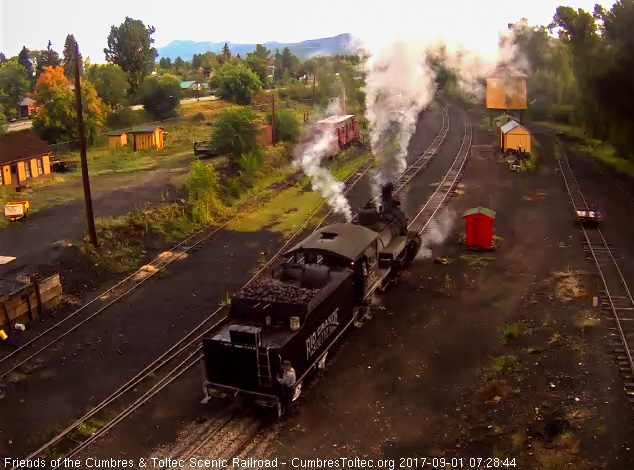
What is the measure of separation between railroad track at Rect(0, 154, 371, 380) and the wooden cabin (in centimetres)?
1665

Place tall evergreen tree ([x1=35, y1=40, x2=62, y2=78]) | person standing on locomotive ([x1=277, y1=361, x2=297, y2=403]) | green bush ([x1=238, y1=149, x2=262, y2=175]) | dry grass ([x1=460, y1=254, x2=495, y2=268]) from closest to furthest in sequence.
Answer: person standing on locomotive ([x1=277, y1=361, x2=297, y2=403]) → dry grass ([x1=460, y1=254, x2=495, y2=268]) → green bush ([x1=238, y1=149, x2=262, y2=175]) → tall evergreen tree ([x1=35, y1=40, x2=62, y2=78])

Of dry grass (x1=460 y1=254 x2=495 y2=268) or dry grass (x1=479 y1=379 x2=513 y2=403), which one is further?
dry grass (x1=460 y1=254 x2=495 y2=268)

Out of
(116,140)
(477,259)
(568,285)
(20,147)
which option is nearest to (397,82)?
(477,259)

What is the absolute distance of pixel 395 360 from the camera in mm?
15875

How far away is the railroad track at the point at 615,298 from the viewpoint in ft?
49.6

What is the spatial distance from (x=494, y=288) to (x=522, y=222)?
9602 mm

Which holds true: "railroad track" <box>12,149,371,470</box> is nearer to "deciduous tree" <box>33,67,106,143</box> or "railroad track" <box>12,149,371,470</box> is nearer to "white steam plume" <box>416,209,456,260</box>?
"white steam plume" <box>416,209,456,260</box>

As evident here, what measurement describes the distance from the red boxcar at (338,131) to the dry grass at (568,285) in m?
26.5

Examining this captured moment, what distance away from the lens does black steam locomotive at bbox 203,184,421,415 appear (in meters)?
12.6

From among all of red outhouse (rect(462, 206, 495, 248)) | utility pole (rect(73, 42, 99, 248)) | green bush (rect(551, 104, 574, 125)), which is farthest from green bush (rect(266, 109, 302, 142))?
green bush (rect(551, 104, 574, 125))

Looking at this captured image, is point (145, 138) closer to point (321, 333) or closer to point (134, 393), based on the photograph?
point (134, 393)

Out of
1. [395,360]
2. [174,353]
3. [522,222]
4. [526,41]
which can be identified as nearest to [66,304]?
[174,353]

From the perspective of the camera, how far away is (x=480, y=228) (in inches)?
981

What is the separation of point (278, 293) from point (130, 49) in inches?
2954
